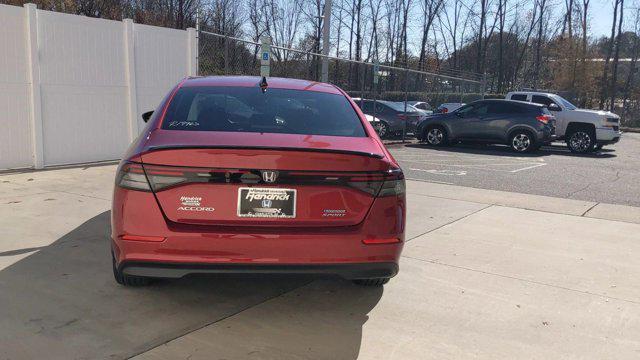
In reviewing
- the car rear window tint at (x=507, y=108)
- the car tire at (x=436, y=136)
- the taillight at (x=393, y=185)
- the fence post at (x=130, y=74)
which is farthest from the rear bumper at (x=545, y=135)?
the taillight at (x=393, y=185)

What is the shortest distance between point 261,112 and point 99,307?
1742 millimetres

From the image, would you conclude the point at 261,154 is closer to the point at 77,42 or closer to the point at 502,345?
the point at 502,345

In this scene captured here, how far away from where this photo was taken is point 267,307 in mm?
3750

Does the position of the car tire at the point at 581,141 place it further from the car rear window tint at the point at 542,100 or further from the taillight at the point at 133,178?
the taillight at the point at 133,178

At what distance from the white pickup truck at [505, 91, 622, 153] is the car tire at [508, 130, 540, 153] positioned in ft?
5.97

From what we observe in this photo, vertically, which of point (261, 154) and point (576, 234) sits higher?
point (261, 154)

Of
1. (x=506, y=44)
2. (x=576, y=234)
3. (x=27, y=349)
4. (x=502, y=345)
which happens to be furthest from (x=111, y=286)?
(x=506, y=44)

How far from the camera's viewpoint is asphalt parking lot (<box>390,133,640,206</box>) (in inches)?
369

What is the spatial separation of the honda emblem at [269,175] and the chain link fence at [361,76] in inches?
327

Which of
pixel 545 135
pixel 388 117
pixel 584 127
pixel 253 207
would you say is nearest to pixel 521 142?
pixel 545 135

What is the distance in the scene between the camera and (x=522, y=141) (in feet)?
52.7

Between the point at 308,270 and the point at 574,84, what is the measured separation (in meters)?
39.1

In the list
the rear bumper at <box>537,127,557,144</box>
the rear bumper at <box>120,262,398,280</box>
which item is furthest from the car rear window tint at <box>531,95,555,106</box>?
the rear bumper at <box>120,262,398,280</box>

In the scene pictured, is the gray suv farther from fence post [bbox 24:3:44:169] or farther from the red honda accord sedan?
the red honda accord sedan
